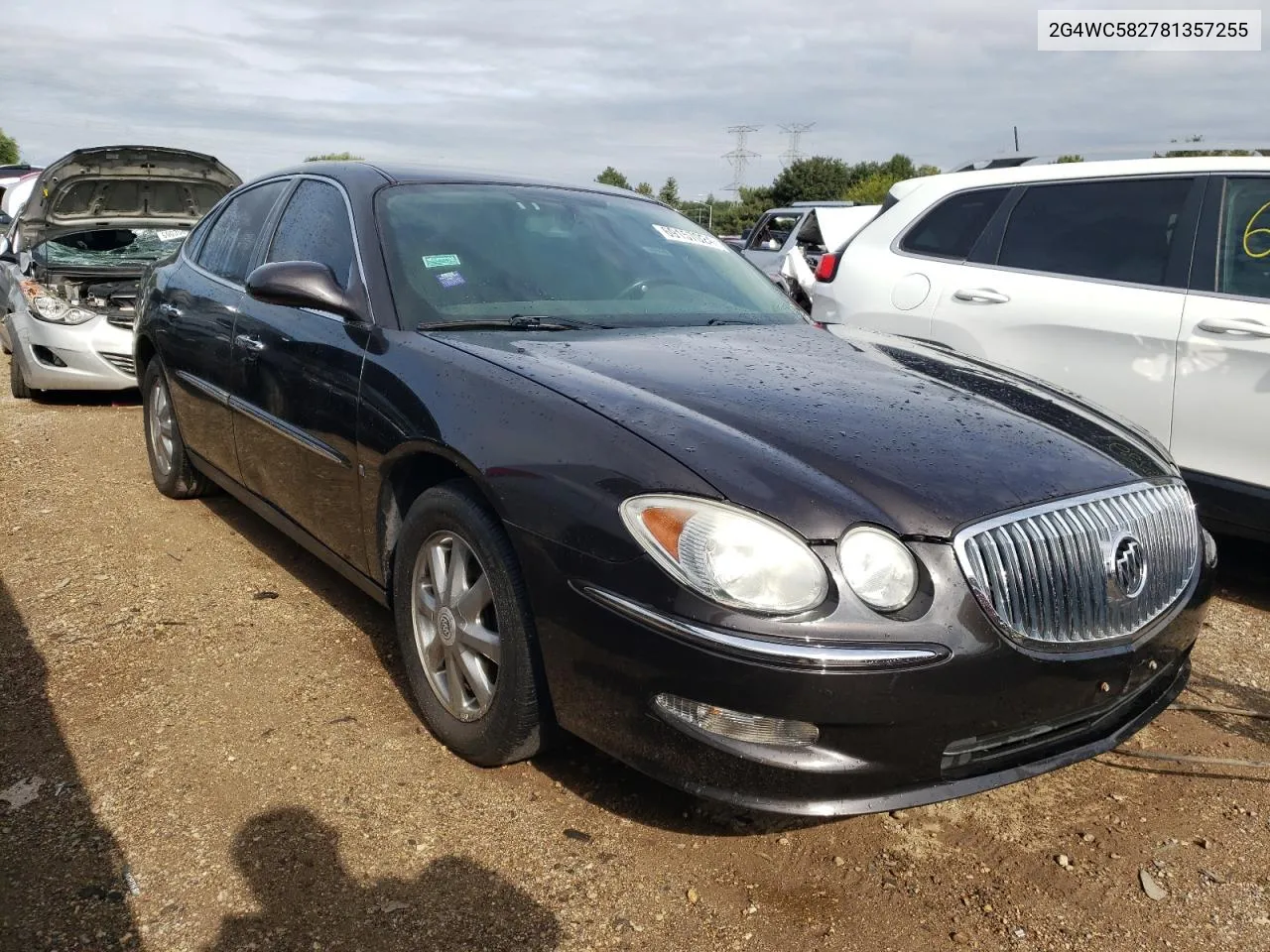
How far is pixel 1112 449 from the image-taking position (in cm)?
273

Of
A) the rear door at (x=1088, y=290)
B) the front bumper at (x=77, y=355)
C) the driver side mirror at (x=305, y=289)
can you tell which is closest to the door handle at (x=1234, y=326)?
the rear door at (x=1088, y=290)

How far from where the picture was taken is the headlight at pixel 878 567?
2.11m

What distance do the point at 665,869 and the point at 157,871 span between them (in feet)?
3.70

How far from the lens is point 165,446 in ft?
16.8

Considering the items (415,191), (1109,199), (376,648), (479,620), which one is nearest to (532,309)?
(415,191)

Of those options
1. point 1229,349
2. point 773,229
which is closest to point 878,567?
point 1229,349

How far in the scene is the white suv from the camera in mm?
4082

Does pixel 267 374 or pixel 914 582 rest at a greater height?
pixel 267 374

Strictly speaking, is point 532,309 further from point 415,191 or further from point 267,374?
point 267,374

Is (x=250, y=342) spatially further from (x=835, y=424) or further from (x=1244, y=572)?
(x=1244, y=572)

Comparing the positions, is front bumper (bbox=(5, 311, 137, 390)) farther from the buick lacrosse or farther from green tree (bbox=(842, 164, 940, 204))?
green tree (bbox=(842, 164, 940, 204))

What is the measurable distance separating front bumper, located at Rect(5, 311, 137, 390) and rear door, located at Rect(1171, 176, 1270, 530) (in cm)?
672

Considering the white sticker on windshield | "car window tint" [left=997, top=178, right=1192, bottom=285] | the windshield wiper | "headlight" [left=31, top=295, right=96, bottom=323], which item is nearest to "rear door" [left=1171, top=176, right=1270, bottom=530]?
"car window tint" [left=997, top=178, right=1192, bottom=285]

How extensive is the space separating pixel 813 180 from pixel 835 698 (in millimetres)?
68028
